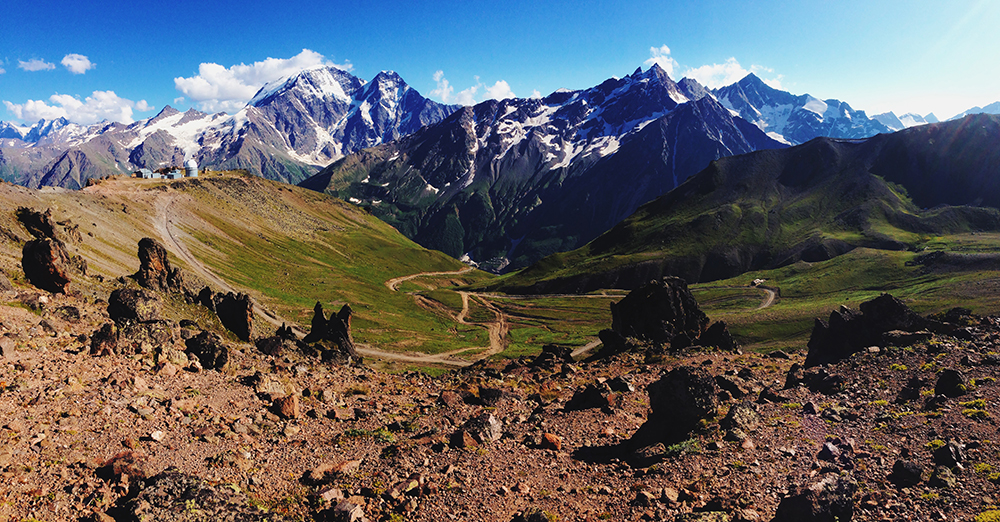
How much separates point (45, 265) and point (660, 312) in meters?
66.6

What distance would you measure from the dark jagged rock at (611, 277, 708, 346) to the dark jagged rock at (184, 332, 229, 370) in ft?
150

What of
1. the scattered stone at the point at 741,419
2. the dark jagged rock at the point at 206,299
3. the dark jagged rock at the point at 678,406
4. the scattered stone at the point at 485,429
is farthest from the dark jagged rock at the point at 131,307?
the scattered stone at the point at 741,419

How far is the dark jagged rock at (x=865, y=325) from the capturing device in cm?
4125

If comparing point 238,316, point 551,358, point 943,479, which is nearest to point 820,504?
point 943,479

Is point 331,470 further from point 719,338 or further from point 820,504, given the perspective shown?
point 719,338

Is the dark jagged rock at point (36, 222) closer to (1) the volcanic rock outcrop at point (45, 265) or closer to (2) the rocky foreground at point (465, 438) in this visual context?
(1) the volcanic rock outcrop at point (45, 265)

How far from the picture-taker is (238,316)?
52.8 meters

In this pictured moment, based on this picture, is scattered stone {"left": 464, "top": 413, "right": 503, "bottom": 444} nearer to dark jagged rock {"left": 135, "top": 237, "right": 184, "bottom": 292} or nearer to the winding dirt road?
dark jagged rock {"left": 135, "top": 237, "right": 184, "bottom": 292}

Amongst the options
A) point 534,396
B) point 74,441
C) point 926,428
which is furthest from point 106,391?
point 926,428

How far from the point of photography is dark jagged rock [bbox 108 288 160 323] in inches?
1288

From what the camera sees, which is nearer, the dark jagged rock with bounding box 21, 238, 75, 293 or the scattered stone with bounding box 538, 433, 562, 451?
the scattered stone with bounding box 538, 433, 562, 451

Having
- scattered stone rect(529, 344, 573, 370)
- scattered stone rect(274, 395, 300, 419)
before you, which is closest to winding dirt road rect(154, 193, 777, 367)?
scattered stone rect(529, 344, 573, 370)

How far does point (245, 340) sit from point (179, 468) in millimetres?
39890

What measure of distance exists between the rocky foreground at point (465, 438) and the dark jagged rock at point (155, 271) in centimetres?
2784
